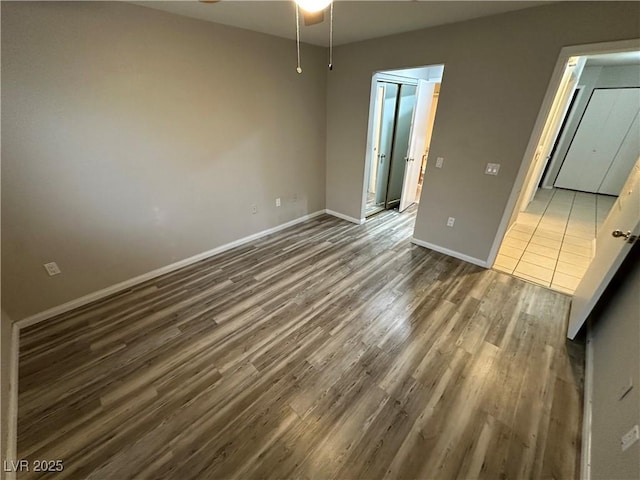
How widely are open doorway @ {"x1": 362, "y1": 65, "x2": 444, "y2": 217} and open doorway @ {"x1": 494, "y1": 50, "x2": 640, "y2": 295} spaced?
1559 millimetres

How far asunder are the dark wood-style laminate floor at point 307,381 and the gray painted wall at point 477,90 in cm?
81

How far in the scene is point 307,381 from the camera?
67.7 inches

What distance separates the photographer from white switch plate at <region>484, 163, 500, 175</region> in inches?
100

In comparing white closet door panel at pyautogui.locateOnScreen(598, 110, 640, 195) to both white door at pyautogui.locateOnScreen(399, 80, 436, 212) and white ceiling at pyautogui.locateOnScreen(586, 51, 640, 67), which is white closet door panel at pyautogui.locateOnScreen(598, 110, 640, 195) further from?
white door at pyautogui.locateOnScreen(399, 80, 436, 212)

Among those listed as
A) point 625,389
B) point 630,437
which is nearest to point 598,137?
point 625,389

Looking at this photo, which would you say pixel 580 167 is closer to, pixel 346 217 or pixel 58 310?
pixel 346 217

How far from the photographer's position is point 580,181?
5629mm

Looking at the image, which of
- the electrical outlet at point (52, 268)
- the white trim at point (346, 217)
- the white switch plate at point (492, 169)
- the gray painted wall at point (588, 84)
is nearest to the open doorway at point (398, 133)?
the white trim at point (346, 217)

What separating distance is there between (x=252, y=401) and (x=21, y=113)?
2.47 metres

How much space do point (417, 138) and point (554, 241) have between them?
240 centimetres

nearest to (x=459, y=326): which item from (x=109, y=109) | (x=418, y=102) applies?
(x=418, y=102)

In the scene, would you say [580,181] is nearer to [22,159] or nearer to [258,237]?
[258,237]

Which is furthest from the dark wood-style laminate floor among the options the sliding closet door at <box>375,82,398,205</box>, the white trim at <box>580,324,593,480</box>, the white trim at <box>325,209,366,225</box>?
the sliding closet door at <box>375,82,398,205</box>

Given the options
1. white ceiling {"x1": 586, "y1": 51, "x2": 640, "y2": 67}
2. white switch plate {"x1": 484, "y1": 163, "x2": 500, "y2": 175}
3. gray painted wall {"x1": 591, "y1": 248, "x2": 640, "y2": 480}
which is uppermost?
white ceiling {"x1": 586, "y1": 51, "x2": 640, "y2": 67}
